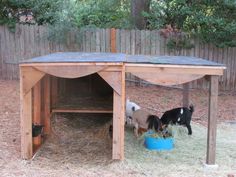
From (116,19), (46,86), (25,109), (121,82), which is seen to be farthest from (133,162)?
(116,19)

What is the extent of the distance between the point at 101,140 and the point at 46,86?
136cm

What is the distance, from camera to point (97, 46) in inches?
467

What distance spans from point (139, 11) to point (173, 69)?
7874mm

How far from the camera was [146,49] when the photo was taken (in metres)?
11.8

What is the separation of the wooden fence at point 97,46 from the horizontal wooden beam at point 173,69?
6494 mm

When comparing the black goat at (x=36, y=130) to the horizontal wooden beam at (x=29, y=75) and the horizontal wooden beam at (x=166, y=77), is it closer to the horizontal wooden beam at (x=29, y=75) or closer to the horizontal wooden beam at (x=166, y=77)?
the horizontal wooden beam at (x=29, y=75)

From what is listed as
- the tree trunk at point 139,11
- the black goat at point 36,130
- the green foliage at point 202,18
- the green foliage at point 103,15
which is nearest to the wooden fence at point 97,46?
the green foliage at point 202,18

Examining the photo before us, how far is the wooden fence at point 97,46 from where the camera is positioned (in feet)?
37.9

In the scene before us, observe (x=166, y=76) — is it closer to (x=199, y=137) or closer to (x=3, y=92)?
(x=199, y=137)

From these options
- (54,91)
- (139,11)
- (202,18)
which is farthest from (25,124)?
(139,11)

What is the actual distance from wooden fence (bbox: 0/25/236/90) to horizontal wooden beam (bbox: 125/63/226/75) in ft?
21.3

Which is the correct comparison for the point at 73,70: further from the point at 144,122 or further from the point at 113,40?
the point at 113,40

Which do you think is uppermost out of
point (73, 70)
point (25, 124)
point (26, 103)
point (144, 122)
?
point (73, 70)

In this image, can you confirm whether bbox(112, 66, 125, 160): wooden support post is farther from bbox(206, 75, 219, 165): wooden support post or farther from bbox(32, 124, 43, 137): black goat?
bbox(32, 124, 43, 137): black goat
